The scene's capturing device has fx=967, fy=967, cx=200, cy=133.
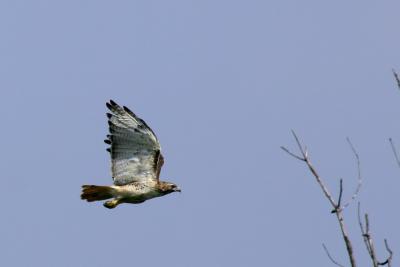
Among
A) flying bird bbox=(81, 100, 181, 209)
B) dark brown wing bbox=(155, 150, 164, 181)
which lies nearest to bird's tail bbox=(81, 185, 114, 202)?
flying bird bbox=(81, 100, 181, 209)

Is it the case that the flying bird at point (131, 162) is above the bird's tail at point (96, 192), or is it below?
above

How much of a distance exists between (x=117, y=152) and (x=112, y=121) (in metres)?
0.46

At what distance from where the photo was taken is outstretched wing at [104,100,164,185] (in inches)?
505

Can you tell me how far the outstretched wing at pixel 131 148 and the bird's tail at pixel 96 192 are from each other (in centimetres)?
41

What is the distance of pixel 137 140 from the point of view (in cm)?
1288

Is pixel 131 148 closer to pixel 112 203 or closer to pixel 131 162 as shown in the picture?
pixel 131 162

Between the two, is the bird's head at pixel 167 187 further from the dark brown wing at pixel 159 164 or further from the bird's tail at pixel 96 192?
the bird's tail at pixel 96 192

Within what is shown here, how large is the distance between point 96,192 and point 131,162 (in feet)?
2.42

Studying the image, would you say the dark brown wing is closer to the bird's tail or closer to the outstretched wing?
the outstretched wing

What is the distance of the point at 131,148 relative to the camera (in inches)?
512

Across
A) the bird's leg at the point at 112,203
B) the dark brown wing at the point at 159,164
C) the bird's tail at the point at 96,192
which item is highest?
the dark brown wing at the point at 159,164

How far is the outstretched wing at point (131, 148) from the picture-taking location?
1282cm

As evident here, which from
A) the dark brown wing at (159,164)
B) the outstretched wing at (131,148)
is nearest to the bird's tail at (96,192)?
the outstretched wing at (131,148)

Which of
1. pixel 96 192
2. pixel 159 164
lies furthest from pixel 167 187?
pixel 96 192
